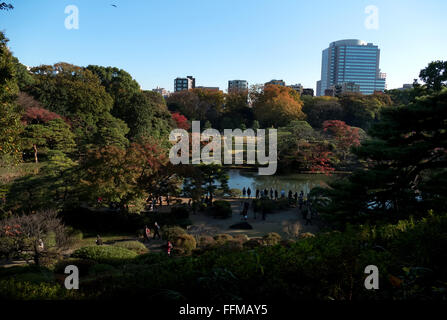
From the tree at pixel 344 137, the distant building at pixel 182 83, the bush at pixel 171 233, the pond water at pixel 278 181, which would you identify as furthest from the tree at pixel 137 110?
the distant building at pixel 182 83

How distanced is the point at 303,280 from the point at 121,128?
24.1 m

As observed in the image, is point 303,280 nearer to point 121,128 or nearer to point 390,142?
point 390,142

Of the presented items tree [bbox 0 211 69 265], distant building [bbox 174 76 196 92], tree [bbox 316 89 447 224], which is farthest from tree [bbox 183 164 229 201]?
distant building [bbox 174 76 196 92]

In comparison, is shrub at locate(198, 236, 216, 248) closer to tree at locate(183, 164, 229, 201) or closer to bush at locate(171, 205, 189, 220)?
bush at locate(171, 205, 189, 220)

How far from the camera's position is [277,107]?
41.3 metres

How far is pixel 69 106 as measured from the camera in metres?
26.9

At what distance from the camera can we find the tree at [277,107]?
40.5 m

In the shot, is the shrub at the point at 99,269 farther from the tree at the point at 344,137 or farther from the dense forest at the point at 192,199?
the tree at the point at 344,137

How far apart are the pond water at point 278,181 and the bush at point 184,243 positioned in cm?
1137

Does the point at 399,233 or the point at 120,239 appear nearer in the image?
the point at 399,233

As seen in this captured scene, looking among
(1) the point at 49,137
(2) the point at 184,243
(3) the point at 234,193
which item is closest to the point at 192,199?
(3) the point at 234,193

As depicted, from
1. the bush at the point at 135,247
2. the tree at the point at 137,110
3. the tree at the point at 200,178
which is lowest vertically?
the bush at the point at 135,247

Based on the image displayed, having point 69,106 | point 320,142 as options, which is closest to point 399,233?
point 320,142
